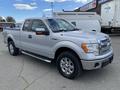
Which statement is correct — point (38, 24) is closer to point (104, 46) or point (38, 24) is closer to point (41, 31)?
point (41, 31)

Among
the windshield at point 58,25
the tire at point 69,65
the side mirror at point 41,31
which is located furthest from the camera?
the windshield at point 58,25

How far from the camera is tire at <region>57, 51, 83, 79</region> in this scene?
15.1 ft

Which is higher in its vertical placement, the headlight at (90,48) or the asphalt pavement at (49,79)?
the headlight at (90,48)

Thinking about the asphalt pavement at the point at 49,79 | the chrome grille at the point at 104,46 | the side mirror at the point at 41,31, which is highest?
the side mirror at the point at 41,31

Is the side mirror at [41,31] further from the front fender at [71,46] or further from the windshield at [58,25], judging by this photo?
the front fender at [71,46]

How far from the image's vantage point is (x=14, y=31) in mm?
7652

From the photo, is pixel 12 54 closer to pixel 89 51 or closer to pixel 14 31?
pixel 14 31

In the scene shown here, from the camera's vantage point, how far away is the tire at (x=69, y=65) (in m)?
4.61

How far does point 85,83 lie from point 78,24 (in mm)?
9376

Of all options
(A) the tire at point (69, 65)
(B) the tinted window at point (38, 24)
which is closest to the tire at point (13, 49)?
(B) the tinted window at point (38, 24)

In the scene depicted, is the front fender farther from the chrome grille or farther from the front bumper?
the chrome grille

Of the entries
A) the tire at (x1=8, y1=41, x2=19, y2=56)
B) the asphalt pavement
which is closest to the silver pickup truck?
the asphalt pavement

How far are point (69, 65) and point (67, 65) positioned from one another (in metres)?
0.08

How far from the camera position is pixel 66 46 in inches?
188
